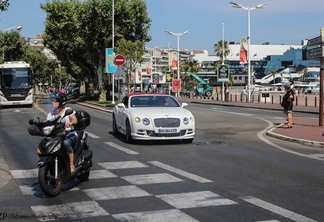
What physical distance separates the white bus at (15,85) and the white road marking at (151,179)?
30.1 m

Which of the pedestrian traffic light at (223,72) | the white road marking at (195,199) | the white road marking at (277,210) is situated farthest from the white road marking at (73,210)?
the pedestrian traffic light at (223,72)

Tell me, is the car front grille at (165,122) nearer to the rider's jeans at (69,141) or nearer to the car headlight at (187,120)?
the car headlight at (187,120)

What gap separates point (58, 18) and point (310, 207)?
41417 millimetres

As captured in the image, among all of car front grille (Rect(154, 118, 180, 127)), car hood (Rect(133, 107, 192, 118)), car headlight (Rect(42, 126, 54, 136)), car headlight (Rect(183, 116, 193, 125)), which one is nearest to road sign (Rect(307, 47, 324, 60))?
car hood (Rect(133, 107, 192, 118))

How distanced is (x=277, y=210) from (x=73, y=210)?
2.74 metres

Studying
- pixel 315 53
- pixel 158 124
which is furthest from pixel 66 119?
pixel 315 53

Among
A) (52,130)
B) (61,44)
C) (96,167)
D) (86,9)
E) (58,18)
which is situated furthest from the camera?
(61,44)

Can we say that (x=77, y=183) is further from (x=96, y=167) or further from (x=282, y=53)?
(x=282, y=53)

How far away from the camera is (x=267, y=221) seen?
5.90 m

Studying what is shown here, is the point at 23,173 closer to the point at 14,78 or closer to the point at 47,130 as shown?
the point at 47,130

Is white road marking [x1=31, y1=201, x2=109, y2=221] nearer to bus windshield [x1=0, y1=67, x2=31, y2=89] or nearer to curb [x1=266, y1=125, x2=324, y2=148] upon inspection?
curb [x1=266, y1=125, x2=324, y2=148]

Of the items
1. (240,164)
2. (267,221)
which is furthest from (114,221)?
(240,164)

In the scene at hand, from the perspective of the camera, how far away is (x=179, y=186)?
8016 mm

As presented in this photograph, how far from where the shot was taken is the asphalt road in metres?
6.37
